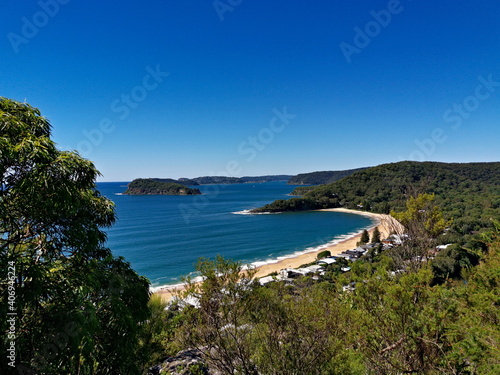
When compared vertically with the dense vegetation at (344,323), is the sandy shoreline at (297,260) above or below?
below

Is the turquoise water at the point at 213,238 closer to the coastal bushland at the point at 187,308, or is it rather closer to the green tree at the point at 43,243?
the coastal bushland at the point at 187,308

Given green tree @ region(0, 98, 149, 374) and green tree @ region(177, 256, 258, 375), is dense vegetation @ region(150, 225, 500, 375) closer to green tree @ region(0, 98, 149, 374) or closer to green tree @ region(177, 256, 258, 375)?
green tree @ region(177, 256, 258, 375)

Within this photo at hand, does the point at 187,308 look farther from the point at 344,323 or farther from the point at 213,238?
the point at 213,238

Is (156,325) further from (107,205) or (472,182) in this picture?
(472,182)

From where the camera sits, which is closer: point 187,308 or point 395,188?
point 187,308

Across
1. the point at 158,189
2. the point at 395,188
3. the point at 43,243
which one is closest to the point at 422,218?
the point at 43,243

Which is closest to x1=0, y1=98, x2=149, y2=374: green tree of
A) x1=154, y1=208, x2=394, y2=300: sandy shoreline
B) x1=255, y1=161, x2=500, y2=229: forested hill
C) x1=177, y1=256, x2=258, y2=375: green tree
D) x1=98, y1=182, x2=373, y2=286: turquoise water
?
x1=177, y1=256, x2=258, y2=375: green tree

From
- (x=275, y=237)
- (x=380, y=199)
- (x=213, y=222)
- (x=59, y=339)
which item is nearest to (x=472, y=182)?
(x=380, y=199)

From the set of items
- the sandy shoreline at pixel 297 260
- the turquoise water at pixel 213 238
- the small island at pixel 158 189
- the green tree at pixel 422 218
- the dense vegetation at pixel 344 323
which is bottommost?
the sandy shoreline at pixel 297 260

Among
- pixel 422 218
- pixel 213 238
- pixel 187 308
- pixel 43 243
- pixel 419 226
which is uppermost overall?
pixel 43 243

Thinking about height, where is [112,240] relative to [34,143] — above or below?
below

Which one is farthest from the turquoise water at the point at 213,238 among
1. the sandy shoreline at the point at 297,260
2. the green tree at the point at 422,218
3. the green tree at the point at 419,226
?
the green tree at the point at 422,218
